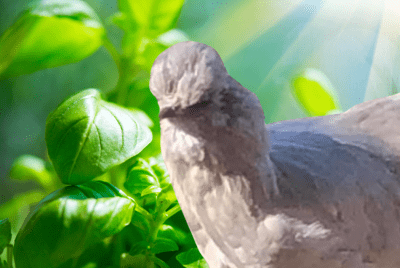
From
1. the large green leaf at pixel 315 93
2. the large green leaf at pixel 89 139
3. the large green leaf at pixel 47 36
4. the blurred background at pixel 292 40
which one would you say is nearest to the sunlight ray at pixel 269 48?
the blurred background at pixel 292 40

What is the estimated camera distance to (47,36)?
557mm

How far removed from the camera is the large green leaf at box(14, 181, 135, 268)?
357 mm

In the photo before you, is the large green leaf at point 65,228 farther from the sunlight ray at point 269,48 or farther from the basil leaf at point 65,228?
the sunlight ray at point 269,48

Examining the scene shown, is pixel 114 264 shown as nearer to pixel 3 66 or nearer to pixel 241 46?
pixel 3 66

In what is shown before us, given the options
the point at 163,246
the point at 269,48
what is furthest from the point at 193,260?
the point at 269,48

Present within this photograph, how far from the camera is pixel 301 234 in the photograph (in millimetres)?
199

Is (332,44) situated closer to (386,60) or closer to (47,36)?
(386,60)

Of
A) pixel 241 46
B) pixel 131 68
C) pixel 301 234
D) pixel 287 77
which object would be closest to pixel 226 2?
pixel 241 46

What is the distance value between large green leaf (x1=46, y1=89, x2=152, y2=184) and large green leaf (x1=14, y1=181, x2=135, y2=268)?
0.13 ft

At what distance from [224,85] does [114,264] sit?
38 cm

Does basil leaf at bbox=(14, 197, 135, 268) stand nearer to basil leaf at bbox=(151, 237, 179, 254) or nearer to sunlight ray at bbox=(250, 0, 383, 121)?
basil leaf at bbox=(151, 237, 179, 254)

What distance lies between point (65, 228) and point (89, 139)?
10 centimetres

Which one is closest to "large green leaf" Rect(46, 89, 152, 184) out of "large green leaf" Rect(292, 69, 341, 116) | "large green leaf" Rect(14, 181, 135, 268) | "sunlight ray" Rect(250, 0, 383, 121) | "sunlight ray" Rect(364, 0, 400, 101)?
"large green leaf" Rect(14, 181, 135, 268)

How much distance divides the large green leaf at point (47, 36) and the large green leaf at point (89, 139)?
0.16m
